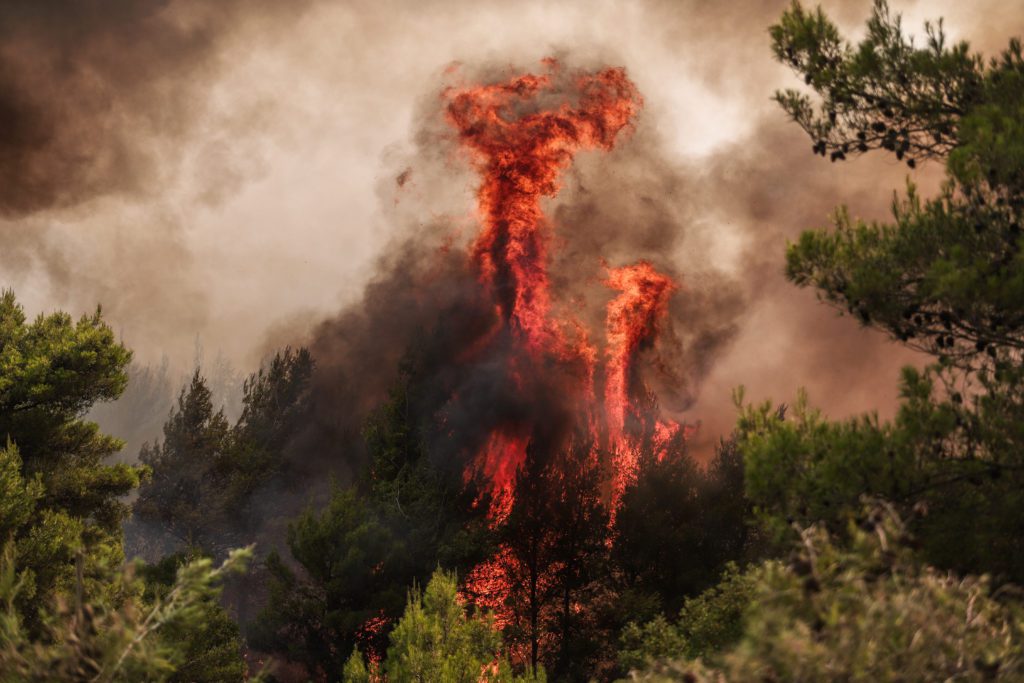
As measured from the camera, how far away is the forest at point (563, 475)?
5762 millimetres

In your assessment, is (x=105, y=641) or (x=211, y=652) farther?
(x=211, y=652)

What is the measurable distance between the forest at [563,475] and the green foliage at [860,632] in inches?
1.1

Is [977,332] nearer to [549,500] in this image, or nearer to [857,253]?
[857,253]

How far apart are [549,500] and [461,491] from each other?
3685 millimetres

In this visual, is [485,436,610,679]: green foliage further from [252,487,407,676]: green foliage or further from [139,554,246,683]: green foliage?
[139,554,246,683]: green foliage

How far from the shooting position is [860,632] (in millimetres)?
4719

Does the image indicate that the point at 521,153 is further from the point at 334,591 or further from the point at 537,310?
the point at 334,591

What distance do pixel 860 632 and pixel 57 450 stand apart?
16.6m

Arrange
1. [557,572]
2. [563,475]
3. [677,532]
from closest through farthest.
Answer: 1. [677,532]
2. [557,572]
3. [563,475]

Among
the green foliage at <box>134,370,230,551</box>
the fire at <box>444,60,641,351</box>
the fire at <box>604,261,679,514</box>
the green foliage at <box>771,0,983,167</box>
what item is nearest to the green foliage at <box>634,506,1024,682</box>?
the green foliage at <box>771,0,983,167</box>

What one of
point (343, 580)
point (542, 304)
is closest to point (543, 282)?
point (542, 304)

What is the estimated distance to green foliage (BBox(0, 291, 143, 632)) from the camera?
44.0 feet

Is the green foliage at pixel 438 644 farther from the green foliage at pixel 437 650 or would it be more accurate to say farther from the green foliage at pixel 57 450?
the green foliage at pixel 57 450

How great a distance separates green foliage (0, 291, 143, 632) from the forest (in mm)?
65
